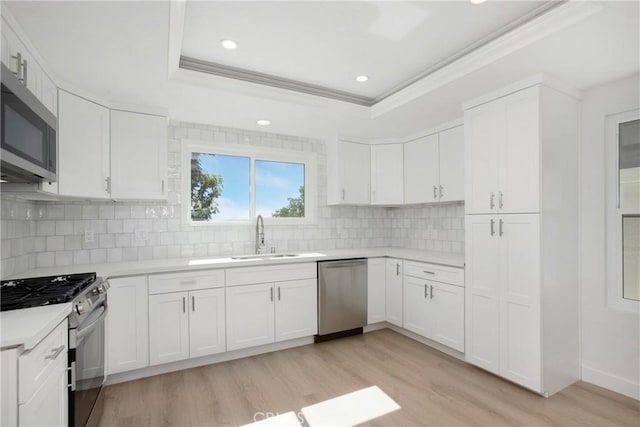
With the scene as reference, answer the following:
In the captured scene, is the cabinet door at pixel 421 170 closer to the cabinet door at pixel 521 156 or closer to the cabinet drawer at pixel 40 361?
the cabinet door at pixel 521 156

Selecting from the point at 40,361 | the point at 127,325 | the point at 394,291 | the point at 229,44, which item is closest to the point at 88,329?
the point at 40,361

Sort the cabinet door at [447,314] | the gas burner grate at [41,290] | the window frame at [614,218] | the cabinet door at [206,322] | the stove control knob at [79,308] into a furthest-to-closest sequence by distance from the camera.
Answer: the cabinet door at [447,314] → the cabinet door at [206,322] → the window frame at [614,218] → the stove control knob at [79,308] → the gas burner grate at [41,290]

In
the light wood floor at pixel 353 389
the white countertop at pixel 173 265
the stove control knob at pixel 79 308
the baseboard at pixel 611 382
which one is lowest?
the light wood floor at pixel 353 389

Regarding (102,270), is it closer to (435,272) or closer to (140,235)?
(140,235)

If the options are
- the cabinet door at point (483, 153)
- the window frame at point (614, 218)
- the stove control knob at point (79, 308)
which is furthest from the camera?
the cabinet door at point (483, 153)

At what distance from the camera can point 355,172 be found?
13.3ft

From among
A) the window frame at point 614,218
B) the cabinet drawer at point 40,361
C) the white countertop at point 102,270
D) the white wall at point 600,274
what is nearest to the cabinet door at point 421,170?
the white countertop at point 102,270

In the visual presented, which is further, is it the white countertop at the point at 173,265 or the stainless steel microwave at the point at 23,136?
the white countertop at the point at 173,265

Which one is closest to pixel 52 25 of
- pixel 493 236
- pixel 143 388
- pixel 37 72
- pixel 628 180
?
pixel 37 72

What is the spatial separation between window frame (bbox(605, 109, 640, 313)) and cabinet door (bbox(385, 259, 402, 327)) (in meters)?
1.76

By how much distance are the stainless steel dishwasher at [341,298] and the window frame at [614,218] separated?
2107mm

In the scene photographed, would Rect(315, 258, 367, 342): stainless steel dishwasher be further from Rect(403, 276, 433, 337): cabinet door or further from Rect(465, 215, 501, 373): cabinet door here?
Rect(465, 215, 501, 373): cabinet door

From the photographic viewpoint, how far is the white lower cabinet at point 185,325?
8.68 feet

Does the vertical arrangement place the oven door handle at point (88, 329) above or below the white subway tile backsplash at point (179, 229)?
below
